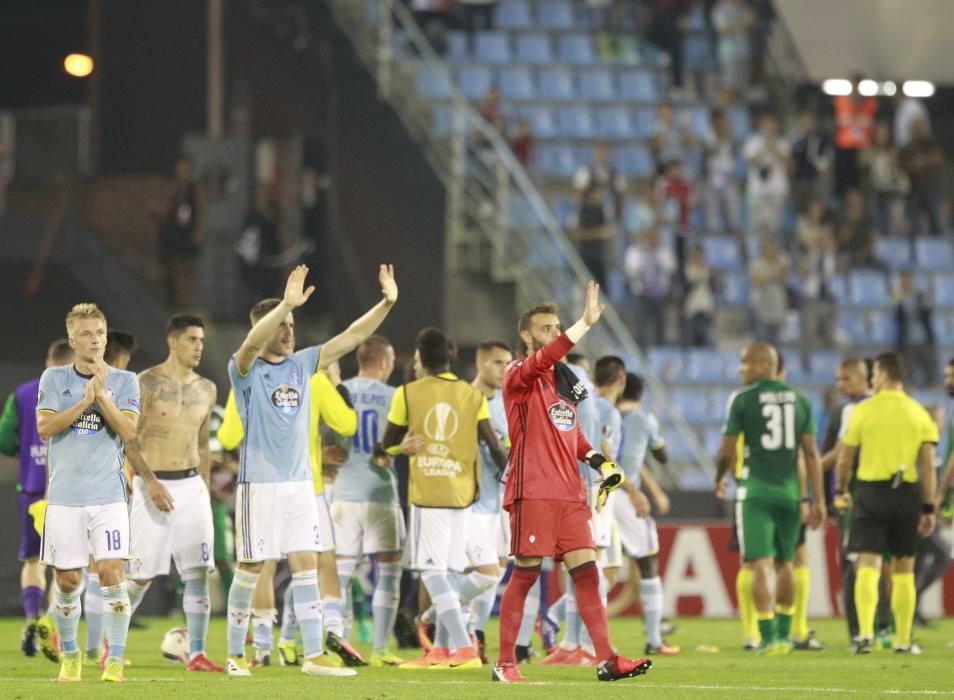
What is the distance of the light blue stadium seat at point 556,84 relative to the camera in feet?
90.7

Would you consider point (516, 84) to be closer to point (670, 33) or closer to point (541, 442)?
point (670, 33)

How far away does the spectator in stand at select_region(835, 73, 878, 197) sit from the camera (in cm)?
2820

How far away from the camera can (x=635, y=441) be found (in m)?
13.9

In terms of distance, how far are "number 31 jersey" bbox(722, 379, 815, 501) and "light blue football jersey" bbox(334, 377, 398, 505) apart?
254 centimetres

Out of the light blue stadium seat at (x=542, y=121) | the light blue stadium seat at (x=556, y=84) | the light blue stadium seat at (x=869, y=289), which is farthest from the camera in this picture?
the light blue stadium seat at (x=556, y=84)

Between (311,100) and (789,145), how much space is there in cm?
771

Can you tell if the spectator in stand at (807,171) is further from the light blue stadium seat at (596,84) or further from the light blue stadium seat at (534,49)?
the light blue stadium seat at (534,49)

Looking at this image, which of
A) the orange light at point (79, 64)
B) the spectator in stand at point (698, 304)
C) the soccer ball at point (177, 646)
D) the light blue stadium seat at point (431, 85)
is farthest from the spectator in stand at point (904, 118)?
the soccer ball at point (177, 646)

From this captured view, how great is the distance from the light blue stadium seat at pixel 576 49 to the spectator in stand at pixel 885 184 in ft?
14.9

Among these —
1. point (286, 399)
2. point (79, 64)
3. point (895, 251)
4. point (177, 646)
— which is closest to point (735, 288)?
point (895, 251)

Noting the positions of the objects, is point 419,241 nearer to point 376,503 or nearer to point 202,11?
point 202,11

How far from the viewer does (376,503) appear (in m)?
12.7

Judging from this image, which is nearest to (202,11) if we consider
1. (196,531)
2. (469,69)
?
(469,69)

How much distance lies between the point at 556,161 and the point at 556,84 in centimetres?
173
